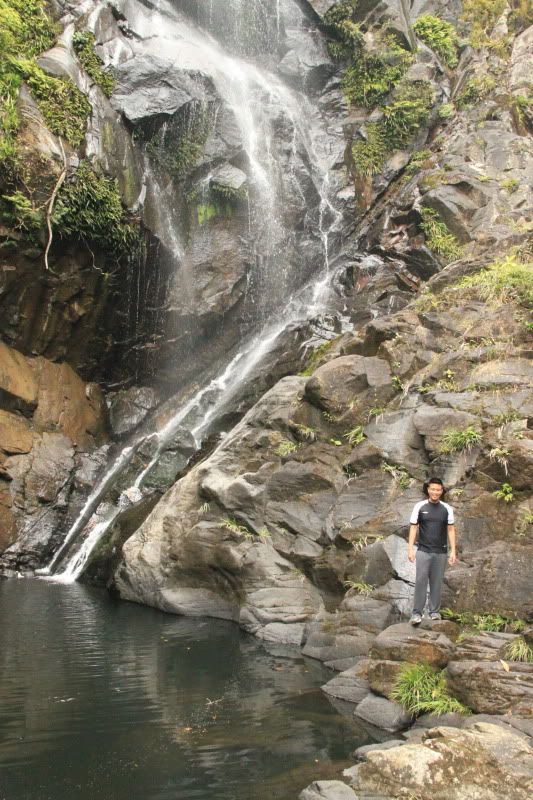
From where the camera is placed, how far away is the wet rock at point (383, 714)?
20.2 feet

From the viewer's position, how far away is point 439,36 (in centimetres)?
2456

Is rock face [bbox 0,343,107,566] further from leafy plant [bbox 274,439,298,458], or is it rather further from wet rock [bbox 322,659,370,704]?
wet rock [bbox 322,659,370,704]

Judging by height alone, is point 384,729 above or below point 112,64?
below

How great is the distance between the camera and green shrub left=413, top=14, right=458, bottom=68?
24391 millimetres

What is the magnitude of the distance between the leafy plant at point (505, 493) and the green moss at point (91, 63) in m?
16.3

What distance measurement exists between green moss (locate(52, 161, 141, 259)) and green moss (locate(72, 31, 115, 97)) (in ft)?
11.2

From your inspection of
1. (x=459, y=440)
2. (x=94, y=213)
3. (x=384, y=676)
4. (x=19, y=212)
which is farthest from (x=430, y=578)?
(x=94, y=213)

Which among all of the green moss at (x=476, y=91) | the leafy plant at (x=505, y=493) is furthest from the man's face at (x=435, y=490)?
the green moss at (x=476, y=91)

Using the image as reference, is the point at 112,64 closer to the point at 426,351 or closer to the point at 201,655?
the point at 426,351

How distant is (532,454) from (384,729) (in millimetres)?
4011

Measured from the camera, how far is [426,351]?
11.8m

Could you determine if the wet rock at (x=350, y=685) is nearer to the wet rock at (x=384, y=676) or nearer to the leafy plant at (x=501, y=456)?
the wet rock at (x=384, y=676)

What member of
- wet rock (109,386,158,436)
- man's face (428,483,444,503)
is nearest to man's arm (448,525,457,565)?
man's face (428,483,444,503)

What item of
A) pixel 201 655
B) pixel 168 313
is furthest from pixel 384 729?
pixel 168 313
